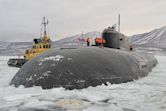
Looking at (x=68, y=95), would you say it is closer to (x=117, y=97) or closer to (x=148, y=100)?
(x=117, y=97)

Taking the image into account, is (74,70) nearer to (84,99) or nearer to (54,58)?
A: (54,58)

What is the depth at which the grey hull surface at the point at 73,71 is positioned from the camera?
11203 mm

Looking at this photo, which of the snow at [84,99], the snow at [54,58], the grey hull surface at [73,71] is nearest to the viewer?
the snow at [84,99]

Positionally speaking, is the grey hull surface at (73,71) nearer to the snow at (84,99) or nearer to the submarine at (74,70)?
the submarine at (74,70)

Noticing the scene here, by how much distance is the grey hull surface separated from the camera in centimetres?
1120

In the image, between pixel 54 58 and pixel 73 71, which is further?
pixel 54 58

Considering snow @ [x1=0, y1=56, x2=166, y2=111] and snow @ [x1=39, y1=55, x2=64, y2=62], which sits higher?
snow @ [x1=39, y1=55, x2=64, y2=62]

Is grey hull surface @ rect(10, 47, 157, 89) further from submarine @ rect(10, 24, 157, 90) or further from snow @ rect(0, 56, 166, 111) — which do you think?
snow @ rect(0, 56, 166, 111)

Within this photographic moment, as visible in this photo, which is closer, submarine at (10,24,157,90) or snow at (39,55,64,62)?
submarine at (10,24,157,90)

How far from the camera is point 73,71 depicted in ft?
38.4

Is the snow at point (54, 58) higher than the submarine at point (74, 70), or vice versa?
the snow at point (54, 58)

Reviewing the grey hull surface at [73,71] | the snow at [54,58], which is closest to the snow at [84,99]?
the grey hull surface at [73,71]

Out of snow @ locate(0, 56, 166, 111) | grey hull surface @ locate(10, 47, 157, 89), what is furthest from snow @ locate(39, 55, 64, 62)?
snow @ locate(0, 56, 166, 111)

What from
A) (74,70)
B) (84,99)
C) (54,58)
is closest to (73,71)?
(74,70)
